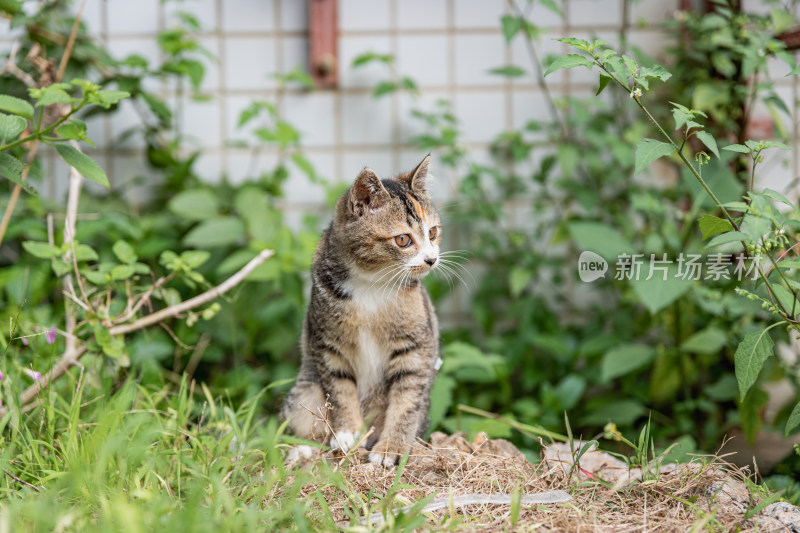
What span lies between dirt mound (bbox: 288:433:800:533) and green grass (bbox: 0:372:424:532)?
84 mm

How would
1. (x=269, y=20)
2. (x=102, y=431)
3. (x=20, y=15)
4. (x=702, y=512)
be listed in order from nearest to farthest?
(x=702, y=512), (x=102, y=431), (x=20, y=15), (x=269, y=20)

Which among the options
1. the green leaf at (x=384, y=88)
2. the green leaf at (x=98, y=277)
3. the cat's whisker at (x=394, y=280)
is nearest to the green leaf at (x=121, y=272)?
the green leaf at (x=98, y=277)

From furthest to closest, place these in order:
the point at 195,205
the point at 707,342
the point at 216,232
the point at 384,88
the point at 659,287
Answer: the point at 384,88 < the point at 195,205 < the point at 216,232 < the point at 707,342 < the point at 659,287

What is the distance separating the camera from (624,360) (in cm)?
276

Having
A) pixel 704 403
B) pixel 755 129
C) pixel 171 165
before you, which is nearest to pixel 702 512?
pixel 704 403

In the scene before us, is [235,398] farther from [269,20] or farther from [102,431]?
[269,20]

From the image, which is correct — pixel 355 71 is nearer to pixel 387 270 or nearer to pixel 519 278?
pixel 519 278

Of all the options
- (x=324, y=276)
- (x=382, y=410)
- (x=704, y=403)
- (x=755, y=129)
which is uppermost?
(x=755, y=129)

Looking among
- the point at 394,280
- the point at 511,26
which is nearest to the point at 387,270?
the point at 394,280

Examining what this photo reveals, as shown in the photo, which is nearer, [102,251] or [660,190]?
[102,251]

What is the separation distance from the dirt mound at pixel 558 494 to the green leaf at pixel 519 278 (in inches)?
52.1

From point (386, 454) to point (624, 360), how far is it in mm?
1312

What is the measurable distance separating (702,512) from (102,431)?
56.6 inches

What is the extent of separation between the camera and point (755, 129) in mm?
3381
